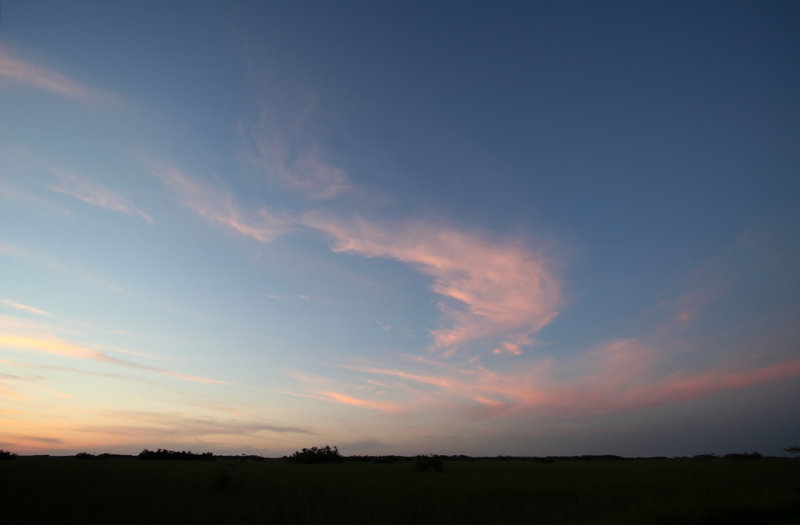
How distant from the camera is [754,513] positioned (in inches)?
507

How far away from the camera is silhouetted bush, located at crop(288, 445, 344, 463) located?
45.9 m

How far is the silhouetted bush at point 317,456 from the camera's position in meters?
45.9

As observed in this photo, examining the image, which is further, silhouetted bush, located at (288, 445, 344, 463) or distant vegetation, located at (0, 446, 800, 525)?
silhouetted bush, located at (288, 445, 344, 463)

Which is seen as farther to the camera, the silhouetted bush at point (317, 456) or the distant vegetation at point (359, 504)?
the silhouetted bush at point (317, 456)

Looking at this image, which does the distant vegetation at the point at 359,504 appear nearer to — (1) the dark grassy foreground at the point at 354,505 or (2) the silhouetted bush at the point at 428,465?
(1) the dark grassy foreground at the point at 354,505

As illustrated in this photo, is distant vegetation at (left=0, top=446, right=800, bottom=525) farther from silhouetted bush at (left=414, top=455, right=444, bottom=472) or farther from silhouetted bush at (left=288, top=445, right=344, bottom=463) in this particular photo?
silhouetted bush at (left=288, top=445, right=344, bottom=463)

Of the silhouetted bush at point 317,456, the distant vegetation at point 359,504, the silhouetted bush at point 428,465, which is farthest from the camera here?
the silhouetted bush at point 317,456

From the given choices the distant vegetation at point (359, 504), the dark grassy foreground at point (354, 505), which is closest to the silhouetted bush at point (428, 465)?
the distant vegetation at point (359, 504)

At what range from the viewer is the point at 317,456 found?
46.5m

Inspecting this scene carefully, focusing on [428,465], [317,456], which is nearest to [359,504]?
[428,465]

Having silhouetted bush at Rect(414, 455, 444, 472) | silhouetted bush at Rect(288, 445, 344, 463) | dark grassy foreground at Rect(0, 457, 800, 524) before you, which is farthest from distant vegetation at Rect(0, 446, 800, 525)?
silhouetted bush at Rect(288, 445, 344, 463)

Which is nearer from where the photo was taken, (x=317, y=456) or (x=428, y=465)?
(x=428, y=465)

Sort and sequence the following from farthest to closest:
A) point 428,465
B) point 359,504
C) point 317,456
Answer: point 317,456 → point 428,465 → point 359,504

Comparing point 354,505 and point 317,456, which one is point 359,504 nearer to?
point 354,505
